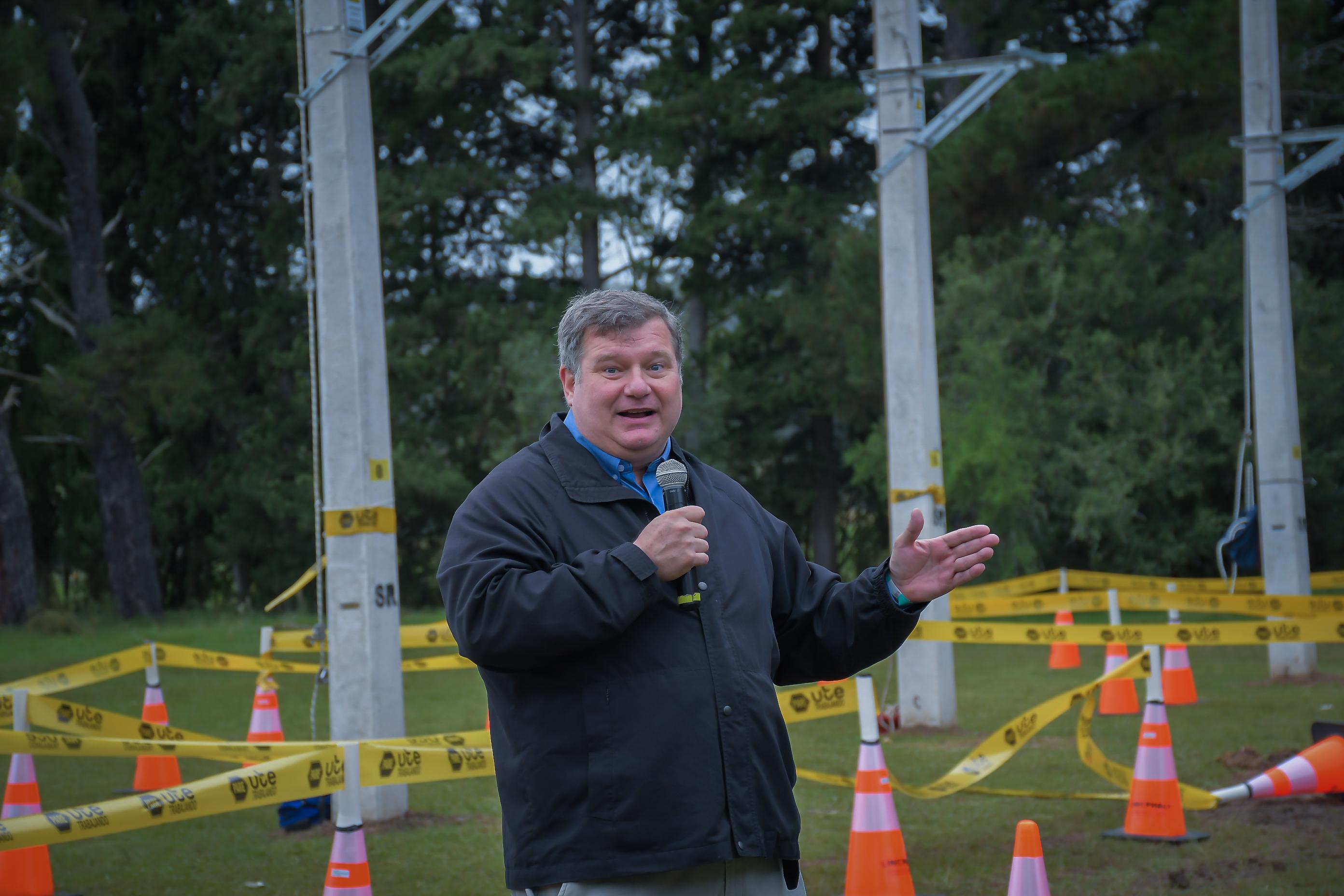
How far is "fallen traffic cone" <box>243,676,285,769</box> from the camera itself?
9805 millimetres

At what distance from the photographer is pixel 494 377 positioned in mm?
28906

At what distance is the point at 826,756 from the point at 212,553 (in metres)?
25.4

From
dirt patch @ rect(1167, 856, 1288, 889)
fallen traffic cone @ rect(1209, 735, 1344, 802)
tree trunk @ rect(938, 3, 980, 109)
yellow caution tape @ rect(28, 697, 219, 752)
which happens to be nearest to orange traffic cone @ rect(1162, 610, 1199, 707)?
fallen traffic cone @ rect(1209, 735, 1344, 802)

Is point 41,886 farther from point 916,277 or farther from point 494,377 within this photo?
point 494,377

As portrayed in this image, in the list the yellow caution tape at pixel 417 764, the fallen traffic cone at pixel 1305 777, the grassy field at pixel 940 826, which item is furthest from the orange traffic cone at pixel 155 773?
the fallen traffic cone at pixel 1305 777

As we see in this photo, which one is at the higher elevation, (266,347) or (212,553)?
(266,347)

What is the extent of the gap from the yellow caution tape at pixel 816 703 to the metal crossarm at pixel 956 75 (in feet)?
16.0

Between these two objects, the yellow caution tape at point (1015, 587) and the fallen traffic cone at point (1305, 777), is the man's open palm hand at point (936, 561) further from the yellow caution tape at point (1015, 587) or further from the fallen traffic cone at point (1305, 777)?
the yellow caution tape at point (1015, 587)

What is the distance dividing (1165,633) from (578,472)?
276 inches

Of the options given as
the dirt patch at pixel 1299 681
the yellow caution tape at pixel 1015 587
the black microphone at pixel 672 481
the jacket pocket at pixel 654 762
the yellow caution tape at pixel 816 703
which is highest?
the black microphone at pixel 672 481

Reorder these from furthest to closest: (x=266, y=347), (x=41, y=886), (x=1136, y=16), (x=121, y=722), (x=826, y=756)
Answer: (x=266, y=347), (x=1136, y=16), (x=826, y=756), (x=121, y=722), (x=41, y=886)

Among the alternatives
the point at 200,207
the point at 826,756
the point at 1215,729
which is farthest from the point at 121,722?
the point at 200,207

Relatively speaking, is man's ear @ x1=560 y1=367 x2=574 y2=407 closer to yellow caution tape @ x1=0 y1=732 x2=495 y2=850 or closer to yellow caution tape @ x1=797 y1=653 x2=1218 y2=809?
yellow caution tape @ x1=0 y1=732 x2=495 y2=850

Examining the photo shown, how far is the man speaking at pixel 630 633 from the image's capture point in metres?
2.78
